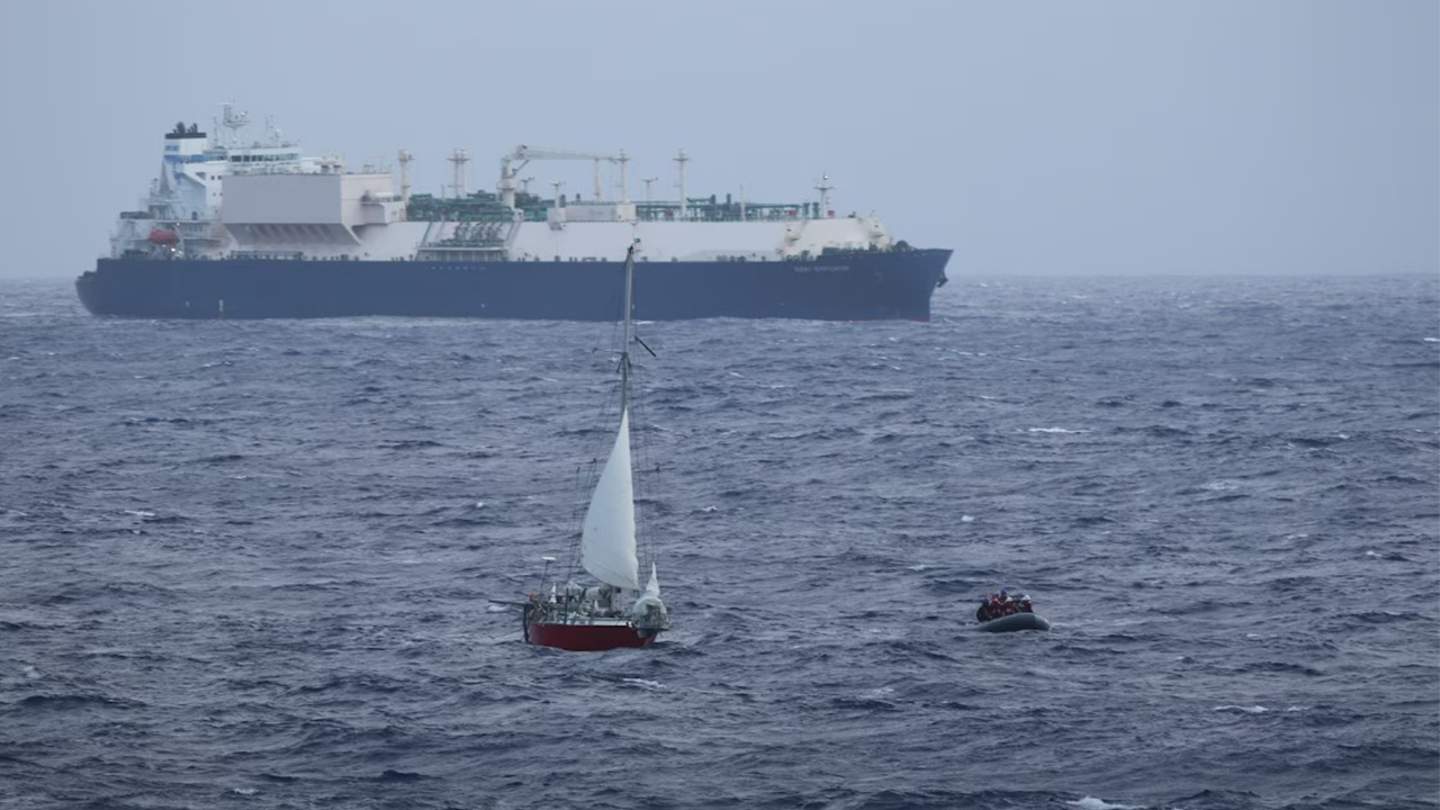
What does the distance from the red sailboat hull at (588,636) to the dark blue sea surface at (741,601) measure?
437mm

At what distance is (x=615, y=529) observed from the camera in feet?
119

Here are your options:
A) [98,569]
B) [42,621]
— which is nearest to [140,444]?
[98,569]

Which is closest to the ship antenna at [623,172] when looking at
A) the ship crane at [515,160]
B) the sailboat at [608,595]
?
the ship crane at [515,160]

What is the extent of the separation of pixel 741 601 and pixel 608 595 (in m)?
4.01

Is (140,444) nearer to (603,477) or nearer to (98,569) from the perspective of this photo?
(98,569)

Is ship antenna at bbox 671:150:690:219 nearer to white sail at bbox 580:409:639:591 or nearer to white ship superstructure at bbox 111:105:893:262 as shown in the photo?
white ship superstructure at bbox 111:105:893:262

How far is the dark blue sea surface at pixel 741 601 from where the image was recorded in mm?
28891

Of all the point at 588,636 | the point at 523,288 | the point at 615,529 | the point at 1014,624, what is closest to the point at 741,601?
the point at 615,529

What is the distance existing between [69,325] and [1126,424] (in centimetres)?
9124

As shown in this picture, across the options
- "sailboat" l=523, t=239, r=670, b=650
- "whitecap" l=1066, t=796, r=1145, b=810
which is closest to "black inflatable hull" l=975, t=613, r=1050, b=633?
"sailboat" l=523, t=239, r=670, b=650

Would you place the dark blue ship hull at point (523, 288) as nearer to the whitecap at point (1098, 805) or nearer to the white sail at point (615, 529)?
the white sail at point (615, 529)

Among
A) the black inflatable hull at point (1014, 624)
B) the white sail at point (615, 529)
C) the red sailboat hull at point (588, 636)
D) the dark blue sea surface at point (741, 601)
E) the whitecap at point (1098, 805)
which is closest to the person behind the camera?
the whitecap at point (1098, 805)

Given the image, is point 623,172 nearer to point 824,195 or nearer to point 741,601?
point 824,195

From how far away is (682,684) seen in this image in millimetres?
33344
